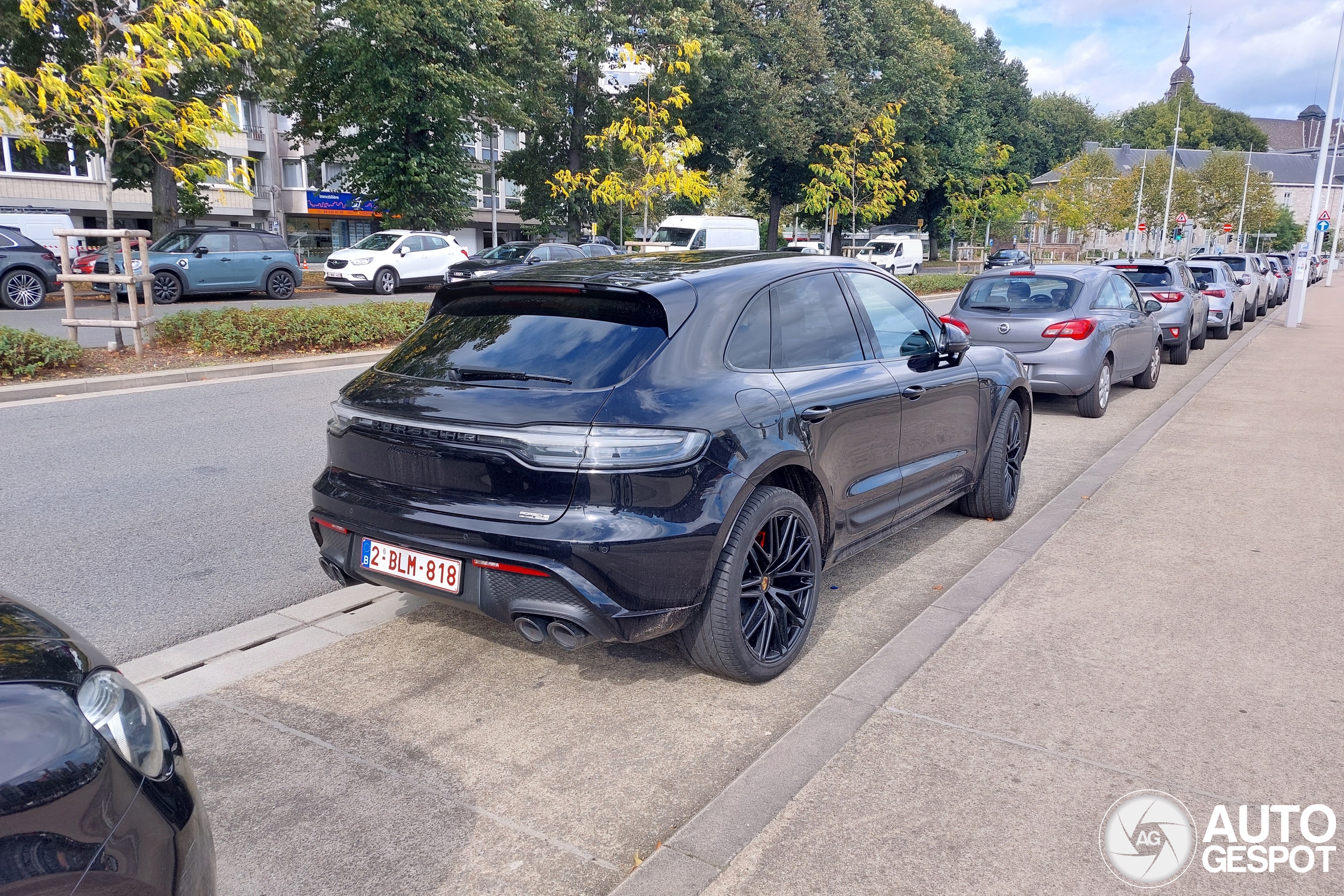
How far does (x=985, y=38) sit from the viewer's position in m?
66.3

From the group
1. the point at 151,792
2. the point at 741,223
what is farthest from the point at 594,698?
the point at 741,223

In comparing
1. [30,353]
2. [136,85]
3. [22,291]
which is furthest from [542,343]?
[22,291]

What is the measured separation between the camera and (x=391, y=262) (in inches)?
1031

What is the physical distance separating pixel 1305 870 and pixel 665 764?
1.89 meters

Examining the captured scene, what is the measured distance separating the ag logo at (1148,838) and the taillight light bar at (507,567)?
6.23 feet

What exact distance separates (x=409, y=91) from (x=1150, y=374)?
77.1ft

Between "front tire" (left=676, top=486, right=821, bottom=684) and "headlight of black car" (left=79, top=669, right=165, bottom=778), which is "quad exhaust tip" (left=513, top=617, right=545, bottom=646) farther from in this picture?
"headlight of black car" (left=79, top=669, right=165, bottom=778)

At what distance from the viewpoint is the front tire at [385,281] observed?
2608cm

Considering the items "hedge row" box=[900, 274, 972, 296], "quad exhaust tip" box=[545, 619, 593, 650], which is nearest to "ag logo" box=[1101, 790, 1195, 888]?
"quad exhaust tip" box=[545, 619, 593, 650]

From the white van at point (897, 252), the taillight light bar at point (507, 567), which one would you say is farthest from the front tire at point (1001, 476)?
the white van at point (897, 252)

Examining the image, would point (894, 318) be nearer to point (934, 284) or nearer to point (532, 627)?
point (532, 627)

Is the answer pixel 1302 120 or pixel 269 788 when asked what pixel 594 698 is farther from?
pixel 1302 120

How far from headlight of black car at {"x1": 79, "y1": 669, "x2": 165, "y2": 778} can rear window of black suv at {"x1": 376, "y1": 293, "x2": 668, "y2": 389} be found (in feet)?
5.98

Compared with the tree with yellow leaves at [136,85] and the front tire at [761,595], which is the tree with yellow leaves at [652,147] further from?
the front tire at [761,595]
